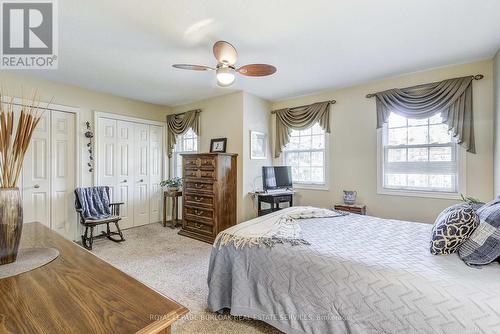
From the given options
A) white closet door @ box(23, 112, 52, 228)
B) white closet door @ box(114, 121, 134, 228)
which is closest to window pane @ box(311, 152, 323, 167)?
white closet door @ box(114, 121, 134, 228)

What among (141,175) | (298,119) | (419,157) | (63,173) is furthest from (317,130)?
(63,173)

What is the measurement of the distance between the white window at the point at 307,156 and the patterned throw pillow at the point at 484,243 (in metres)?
2.61

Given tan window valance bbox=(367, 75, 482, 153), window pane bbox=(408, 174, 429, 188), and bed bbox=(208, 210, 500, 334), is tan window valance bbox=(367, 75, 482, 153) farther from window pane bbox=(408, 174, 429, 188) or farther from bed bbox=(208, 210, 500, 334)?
bed bbox=(208, 210, 500, 334)

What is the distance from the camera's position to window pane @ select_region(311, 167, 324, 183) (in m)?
4.14

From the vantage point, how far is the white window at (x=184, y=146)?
4.90m

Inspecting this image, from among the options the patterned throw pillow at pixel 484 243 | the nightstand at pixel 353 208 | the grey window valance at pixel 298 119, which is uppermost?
the grey window valance at pixel 298 119

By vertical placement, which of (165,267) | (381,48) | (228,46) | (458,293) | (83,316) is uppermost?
(381,48)

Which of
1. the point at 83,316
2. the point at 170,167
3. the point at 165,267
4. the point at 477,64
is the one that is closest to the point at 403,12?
the point at 477,64

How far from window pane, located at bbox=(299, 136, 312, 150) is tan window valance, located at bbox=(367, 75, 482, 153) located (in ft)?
4.49

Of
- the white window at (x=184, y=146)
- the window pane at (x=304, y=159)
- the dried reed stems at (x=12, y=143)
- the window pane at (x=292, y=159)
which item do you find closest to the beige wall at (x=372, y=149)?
the window pane at (x=304, y=159)

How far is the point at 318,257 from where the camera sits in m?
1.56

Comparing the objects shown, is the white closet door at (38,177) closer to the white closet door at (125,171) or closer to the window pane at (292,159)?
the white closet door at (125,171)

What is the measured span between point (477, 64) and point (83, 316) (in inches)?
167

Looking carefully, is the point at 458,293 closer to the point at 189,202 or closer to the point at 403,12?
the point at 403,12
